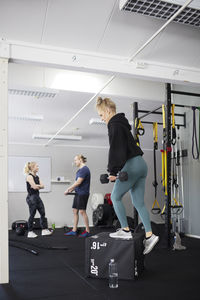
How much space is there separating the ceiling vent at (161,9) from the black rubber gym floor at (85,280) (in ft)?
7.20

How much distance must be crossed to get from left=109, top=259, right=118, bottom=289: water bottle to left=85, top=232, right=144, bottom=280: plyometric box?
0.05 meters

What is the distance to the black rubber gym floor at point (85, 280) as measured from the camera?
229cm

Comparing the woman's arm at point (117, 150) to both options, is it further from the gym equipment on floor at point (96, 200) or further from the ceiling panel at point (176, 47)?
the gym equipment on floor at point (96, 200)

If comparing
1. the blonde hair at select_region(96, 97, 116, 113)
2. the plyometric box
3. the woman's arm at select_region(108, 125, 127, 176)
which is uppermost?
the blonde hair at select_region(96, 97, 116, 113)

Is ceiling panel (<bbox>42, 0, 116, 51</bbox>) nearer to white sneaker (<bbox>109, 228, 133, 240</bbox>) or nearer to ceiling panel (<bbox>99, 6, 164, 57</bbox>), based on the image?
ceiling panel (<bbox>99, 6, 164, 57</bbox>)

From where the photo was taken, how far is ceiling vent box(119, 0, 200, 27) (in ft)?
8.29

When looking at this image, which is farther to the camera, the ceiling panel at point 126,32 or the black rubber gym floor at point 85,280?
the ceiling panel at point 126,32

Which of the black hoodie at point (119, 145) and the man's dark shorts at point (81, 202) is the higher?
the black hoodie at point (119, 145)

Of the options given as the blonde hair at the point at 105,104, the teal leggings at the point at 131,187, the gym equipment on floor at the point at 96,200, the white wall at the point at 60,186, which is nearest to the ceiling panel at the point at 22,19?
the blonde hair at the point at 105,104

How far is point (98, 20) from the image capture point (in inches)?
114

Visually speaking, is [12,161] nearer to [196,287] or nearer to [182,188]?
[182,188]

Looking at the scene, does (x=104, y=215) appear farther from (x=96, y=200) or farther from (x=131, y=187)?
(x=131, y=187)

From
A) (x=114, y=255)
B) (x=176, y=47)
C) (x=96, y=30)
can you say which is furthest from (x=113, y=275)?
(x=176, y=47)

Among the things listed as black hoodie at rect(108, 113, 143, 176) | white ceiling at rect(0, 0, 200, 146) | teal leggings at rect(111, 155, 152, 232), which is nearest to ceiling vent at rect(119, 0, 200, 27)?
white ceiling at rect(0, 0, 200, 146)
